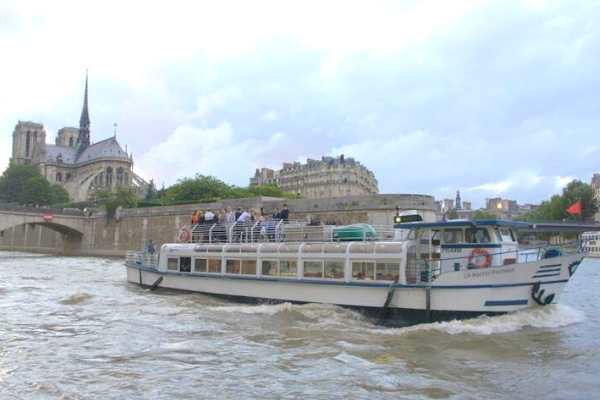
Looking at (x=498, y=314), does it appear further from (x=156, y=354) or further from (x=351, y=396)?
(x=156, y=354)

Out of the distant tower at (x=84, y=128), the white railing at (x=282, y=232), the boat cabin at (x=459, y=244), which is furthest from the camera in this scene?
the distant tower at (x=84, y=128)

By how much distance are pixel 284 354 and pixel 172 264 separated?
11873 mm

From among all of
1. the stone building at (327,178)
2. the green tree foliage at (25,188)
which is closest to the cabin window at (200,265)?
the stone building at (327,178)

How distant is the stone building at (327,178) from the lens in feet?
402

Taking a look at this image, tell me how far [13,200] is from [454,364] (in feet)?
402

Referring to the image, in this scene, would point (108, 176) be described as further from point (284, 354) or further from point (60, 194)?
point (284, 354)

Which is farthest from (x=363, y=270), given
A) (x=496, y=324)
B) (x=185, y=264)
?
(x=185, y=264)

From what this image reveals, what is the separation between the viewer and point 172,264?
23078 mm

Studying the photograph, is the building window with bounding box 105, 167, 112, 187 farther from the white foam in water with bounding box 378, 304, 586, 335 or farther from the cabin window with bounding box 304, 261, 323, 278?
the white foam in water with bounding box 378, 304, 586, 335

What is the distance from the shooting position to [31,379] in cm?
1016

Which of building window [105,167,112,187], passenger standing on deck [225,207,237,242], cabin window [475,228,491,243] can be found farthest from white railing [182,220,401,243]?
building window [105,167,112,187]

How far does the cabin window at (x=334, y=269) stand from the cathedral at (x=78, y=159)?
350 ft

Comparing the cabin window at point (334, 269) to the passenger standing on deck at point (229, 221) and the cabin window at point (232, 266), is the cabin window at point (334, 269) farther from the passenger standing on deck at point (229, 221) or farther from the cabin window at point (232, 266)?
the passenger standing on deck at point (229, 221)

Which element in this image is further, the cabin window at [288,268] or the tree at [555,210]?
the tree at [555,210]
